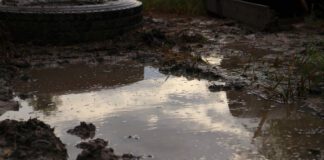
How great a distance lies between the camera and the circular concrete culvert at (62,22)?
22.0 ft

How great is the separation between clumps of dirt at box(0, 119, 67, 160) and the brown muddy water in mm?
108

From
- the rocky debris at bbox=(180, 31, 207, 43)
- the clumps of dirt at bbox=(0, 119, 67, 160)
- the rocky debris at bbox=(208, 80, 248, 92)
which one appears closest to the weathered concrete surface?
the rocky debris at bbox=(180, 31, 207, 43)

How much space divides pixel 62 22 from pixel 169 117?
9.81 ft

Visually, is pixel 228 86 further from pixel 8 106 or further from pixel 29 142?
pixel 29 142

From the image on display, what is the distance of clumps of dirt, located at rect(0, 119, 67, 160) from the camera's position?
11.1 ft

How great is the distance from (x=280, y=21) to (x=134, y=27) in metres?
2.62

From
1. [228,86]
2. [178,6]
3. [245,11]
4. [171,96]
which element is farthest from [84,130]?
[178,6]

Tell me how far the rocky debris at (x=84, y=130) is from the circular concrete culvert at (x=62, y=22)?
3048mm

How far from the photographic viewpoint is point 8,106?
4438 mm

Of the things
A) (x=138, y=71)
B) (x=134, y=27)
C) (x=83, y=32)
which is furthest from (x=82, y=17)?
(x=138, y=71)

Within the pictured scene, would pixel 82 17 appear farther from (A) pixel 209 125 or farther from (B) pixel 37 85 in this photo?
(A) pixel 209 125

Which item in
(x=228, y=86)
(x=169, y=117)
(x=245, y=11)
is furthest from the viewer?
(x=245, y=11)

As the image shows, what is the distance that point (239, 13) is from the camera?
29.2 feet

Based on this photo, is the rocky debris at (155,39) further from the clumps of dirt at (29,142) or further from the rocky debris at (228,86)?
the clumps of dirt at (29,142)
